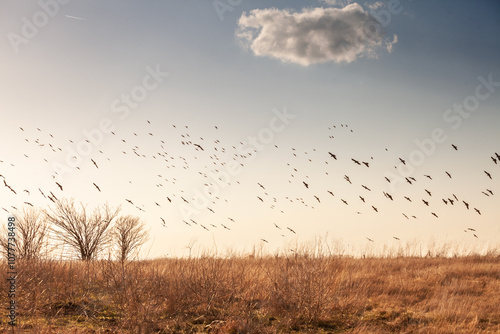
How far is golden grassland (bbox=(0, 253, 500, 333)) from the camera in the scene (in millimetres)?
8516

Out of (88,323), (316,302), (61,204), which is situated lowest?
(88,323)

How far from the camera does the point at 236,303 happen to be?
9492 millimetres

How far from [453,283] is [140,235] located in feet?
71.7

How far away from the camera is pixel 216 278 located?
33.4 feet

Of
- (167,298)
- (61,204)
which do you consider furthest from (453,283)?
(61,204)

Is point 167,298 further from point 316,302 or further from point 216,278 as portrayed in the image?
point 316,302

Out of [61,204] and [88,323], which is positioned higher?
[61,204]

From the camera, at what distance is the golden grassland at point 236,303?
27.9 feet

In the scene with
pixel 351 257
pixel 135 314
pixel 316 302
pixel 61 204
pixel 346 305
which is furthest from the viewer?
pixel 61 204

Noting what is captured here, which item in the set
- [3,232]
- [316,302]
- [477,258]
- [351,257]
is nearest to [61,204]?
[3,232]

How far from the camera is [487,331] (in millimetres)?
8688

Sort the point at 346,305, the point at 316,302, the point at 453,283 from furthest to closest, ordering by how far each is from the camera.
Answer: the point at 453,283 < the point at 346,305 < the point at 316,302

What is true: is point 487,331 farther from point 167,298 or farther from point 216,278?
point 167,298

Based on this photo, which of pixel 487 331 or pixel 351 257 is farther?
pixel 351 257
